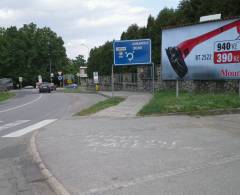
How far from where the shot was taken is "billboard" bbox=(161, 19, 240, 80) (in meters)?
23.7

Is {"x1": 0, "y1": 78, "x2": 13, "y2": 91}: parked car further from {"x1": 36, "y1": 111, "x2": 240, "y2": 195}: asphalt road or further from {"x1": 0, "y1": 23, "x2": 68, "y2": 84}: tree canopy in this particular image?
{"x1": 36, "y1": 111, "x2": 240, "y2": 195}: asphalt road

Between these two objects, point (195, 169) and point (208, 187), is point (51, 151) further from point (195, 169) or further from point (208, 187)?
point (208, 187)

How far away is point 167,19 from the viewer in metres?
52.9

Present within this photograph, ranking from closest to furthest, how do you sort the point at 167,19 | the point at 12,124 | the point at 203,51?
1. the point at 12,124
2. the point at 203,51
3. the point at 167,19

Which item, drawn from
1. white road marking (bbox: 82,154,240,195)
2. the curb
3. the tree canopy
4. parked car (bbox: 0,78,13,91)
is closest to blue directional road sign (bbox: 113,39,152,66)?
the curb

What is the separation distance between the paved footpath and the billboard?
8.64 m

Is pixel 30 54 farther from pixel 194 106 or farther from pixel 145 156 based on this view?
pixel 145 156

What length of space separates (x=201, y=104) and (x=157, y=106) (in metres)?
1.70

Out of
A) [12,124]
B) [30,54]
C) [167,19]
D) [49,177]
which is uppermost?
[167,19]

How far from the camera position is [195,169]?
8117 millimetres

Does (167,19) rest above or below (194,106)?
above

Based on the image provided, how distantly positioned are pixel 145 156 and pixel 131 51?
68.6 ft

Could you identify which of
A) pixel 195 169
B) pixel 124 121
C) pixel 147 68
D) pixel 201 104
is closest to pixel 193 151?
pixel 195 169

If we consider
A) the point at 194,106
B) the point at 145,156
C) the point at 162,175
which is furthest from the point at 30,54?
the point at 162,175
